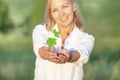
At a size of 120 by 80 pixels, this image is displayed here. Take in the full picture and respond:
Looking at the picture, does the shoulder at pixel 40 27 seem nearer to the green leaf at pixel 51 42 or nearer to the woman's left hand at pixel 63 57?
the green leaf at pixel 51 42

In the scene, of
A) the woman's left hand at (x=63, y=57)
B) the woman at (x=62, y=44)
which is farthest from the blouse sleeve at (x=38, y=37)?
the woman's left hand at (x=63, y=57)

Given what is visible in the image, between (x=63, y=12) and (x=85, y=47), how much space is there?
223 millimetres

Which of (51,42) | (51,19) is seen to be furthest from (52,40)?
(51,19)

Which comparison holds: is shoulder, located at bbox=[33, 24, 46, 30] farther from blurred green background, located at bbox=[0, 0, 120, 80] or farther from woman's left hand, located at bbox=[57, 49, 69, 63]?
woman's left hand, located at bbox=[57, 49, 69, 63]

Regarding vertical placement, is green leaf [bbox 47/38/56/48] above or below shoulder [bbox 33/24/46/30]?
below

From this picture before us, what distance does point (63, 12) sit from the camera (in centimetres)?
196

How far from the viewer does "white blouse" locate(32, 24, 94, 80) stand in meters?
1.93

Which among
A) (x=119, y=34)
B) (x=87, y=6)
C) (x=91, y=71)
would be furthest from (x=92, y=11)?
(x=91, y=71)

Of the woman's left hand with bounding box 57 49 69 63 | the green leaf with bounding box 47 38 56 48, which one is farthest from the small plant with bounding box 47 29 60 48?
the woman's left hand with bounding box 57 49 69 63

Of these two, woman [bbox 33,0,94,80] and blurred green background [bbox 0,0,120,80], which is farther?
blurred green background [bbox 0,0,120,80]

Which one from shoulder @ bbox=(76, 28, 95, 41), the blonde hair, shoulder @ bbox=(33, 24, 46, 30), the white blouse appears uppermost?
the blonde hair

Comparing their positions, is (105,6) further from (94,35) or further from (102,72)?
(102,72)

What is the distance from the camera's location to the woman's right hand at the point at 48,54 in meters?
1.90

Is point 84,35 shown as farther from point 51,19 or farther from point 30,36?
point 30,36
